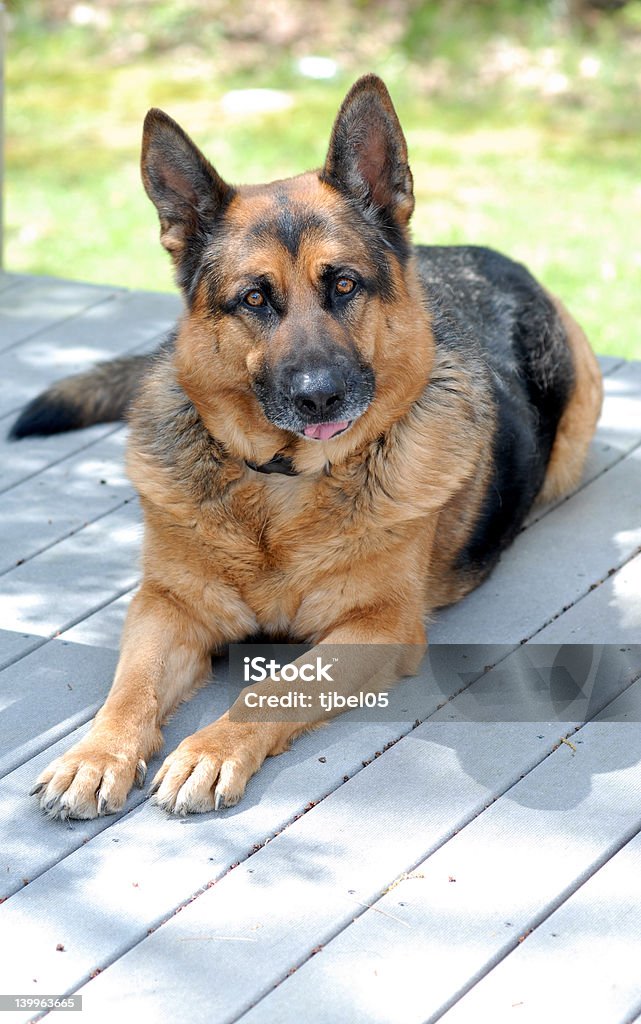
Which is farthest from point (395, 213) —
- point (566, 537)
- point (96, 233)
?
point (96, 233)

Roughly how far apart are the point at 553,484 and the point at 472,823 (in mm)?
1842

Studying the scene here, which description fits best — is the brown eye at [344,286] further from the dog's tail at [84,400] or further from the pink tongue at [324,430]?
the dog's tail at [84,400]

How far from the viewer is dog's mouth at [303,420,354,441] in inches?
137

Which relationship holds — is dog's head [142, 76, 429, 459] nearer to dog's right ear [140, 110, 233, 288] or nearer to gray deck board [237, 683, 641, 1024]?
dog's right ear [140, 110, 233, 288]

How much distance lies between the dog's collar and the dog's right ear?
21.8 inches

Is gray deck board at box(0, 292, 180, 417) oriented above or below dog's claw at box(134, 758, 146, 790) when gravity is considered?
above

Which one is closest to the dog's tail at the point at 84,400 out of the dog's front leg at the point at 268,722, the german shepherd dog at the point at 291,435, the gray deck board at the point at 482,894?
the german shepherd dog at the point at 291,435

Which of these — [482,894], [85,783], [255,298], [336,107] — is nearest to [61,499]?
[255,298]

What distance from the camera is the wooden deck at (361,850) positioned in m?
2.57

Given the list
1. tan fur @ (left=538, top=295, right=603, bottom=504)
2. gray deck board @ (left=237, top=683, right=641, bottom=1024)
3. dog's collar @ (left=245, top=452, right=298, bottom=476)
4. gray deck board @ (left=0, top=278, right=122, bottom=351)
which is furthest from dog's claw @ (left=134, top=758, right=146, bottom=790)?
gray deck board @ (left=0, top=278, right=122, bottom=351)

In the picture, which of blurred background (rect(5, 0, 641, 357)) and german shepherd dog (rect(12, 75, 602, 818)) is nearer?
german shepherd dog (rect(12, 75, 602, 818))

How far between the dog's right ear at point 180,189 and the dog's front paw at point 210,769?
50.8 inches

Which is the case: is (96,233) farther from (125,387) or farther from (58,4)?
(58,4)

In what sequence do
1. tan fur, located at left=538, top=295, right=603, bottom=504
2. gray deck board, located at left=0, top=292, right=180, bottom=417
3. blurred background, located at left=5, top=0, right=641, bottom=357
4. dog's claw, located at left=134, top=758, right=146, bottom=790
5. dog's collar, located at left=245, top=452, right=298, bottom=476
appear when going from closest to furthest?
dog's claw, located at left=134, top=758, right=146, bottom=790, dog's collar, located at left=245, top=452, right=298, bottom=476, tan fur, located at left=538, top=295, right=603, bottom=504, gray deck board, located at left=0, top=292, right=180, bottom=417, blurred background, located at left=5, top=0, right=641, bottom=357
